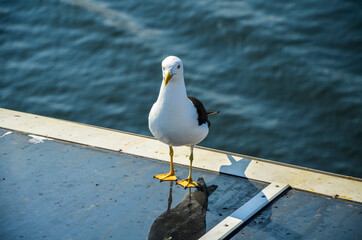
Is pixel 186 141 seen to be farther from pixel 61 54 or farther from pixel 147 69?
pixel 61 54

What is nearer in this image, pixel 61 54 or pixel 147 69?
pixel 147 69

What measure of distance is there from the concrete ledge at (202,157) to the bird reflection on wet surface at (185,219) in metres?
0.59

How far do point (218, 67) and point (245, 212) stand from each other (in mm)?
6500

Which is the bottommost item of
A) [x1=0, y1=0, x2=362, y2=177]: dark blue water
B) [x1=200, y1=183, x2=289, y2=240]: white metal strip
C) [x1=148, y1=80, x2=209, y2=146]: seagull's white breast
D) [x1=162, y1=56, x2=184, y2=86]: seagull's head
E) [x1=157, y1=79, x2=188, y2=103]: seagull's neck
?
[x1=0, y1=0, x2=362, y2=177]: dark blue water

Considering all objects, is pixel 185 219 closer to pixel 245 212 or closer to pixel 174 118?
pixel 245 212

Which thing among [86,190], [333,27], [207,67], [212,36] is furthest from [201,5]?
[86,190]

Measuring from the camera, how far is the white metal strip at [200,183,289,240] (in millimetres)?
4660

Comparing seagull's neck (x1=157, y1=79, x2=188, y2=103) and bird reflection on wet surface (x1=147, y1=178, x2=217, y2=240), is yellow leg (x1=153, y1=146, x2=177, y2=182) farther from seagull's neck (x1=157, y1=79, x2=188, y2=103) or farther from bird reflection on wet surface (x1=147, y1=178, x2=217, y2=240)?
seagull's neck (x1=157, y1=79, x2=188, y2=103)

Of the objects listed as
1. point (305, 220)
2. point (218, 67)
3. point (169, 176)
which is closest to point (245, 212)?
point (305, 220)

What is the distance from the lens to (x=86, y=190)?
5344 millimetres

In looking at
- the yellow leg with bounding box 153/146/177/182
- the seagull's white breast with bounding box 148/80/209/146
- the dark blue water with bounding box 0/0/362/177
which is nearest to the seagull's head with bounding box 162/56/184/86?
the seagull's white breast with bounding box 148/80/209/146

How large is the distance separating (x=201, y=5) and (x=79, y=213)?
8.55m

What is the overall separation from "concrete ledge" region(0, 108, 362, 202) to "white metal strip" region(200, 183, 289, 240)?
211mm

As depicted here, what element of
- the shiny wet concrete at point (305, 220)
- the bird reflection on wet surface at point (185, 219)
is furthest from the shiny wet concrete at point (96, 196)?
the shiny wet concrete at point (305, 220)
